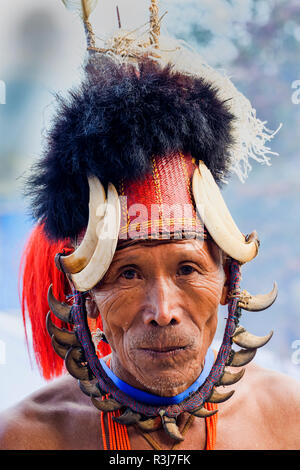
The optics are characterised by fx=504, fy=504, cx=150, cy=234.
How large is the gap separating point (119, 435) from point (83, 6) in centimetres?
194

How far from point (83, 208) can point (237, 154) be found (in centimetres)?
78

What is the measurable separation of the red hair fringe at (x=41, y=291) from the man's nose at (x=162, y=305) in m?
0.90

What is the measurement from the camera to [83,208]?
2.11 metres

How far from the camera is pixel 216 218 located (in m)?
2.02

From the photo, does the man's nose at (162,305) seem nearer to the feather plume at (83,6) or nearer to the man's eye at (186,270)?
the man's eye at (186,270)

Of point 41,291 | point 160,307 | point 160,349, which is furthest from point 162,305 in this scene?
point 41,291

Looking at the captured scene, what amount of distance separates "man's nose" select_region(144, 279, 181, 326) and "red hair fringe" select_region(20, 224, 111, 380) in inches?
35.4

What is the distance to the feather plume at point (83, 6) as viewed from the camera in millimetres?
2332

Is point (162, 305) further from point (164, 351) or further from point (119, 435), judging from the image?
point (119, 435)

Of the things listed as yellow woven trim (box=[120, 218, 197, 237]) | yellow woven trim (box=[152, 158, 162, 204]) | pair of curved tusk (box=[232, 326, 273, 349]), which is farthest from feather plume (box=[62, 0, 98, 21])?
pair of curved tusk (box=[232, 326, 273, 349])

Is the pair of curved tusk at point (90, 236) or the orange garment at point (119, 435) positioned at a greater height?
the pair of curved tusk at point (90, 236)

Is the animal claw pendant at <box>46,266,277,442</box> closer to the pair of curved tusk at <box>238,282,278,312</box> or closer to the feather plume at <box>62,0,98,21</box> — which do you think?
the pair of curved tusk at <box>238,282,278,312</box>

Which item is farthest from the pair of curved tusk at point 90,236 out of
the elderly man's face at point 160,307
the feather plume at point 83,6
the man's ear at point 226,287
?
the feather plume at point 83,6
